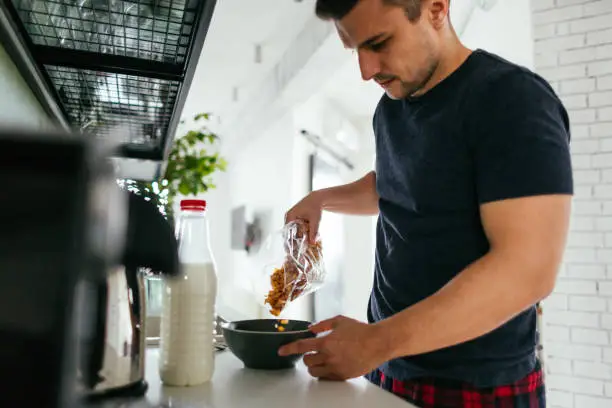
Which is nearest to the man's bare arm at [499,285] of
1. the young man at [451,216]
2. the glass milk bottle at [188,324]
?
the young man at [451,216]

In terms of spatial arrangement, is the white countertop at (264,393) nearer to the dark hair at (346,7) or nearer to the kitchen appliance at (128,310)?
the kitchen appliance at (128,310)

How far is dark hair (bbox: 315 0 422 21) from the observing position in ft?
2.91

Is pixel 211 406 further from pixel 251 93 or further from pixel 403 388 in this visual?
pixel 251 93

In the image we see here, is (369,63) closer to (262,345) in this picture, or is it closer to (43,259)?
(262,345)

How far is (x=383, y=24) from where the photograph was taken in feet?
2.93

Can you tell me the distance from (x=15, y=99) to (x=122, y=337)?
0.69m

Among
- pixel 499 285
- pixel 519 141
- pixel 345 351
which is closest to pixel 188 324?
pixel 345 351

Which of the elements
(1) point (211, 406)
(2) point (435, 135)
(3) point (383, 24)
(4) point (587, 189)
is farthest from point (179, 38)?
(4) point (587, 189)

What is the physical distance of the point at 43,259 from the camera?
0.25 meters

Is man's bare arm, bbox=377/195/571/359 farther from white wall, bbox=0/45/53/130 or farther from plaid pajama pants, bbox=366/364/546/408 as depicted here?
white wall, bbox=0/45/53/130

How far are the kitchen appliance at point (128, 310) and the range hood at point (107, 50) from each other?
0.20m

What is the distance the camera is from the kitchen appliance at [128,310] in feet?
1.33

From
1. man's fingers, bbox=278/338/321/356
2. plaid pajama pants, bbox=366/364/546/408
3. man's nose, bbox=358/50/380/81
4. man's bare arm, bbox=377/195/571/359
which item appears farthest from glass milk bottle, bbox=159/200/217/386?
man's nose, bbox=358/50/380/81

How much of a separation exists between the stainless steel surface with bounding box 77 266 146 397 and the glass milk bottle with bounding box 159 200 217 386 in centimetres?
7
